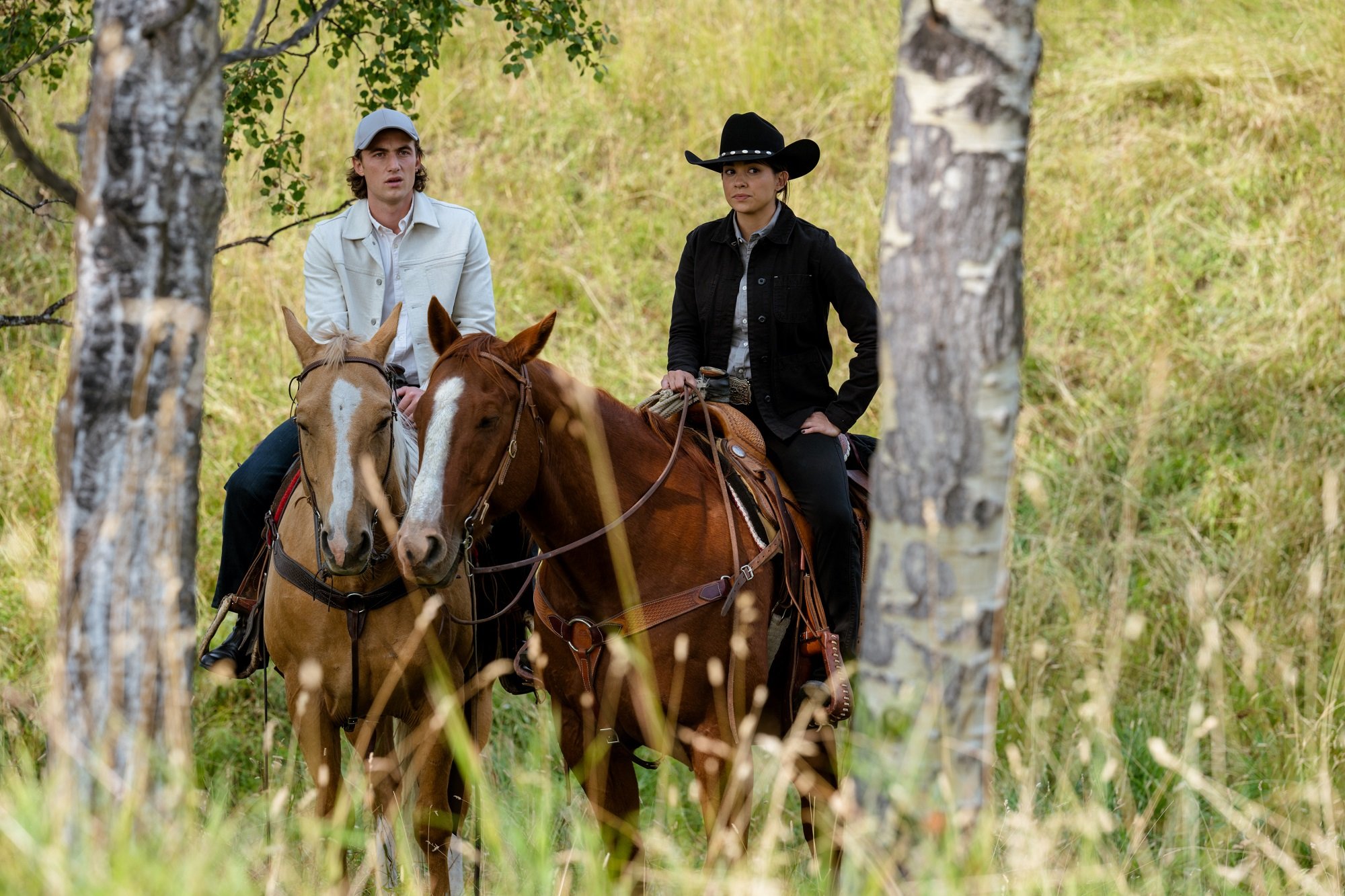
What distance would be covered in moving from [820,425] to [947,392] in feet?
7.96

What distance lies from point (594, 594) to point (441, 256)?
1.96 metres

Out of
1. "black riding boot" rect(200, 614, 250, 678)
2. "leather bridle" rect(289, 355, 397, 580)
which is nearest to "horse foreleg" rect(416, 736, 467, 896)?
"leather bridle" rect(289, 355, 397, 580)

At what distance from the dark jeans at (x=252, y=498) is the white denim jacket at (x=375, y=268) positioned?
581mm

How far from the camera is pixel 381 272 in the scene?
19.1 feet

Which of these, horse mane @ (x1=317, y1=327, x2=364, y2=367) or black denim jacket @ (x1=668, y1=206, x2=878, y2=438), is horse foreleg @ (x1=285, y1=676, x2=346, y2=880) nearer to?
horse mane @ (x1=317, y1=327, x2=364, y2=367)

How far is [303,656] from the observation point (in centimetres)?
503

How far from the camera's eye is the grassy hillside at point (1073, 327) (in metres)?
6.25

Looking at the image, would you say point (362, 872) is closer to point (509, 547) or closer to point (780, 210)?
point (509, 547)

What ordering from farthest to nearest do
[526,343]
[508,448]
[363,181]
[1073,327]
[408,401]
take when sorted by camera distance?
[1073,327], [363,181], [408,401], [526,343], [508,448]

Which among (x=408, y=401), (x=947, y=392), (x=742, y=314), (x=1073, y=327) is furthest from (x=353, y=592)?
(x=1073, y=327)

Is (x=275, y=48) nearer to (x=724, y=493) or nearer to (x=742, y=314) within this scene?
(x=724, y=493)

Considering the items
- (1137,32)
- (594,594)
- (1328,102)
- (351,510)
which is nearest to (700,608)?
(594,594)

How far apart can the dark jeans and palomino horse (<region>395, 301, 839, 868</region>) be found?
4.35 feet

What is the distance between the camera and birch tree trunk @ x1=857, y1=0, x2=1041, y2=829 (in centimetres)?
280
